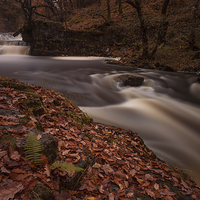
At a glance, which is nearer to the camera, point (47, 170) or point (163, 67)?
point (47, 170)

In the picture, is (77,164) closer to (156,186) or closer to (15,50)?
(156,186)

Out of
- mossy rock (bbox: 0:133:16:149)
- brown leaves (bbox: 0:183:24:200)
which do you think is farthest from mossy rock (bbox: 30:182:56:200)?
mossy rock (bbox: 0:133:16:149)

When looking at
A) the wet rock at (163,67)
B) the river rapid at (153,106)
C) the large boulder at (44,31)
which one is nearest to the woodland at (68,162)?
the river rapid at (153,106)

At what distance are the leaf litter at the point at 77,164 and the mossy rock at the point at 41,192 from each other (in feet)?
0.16

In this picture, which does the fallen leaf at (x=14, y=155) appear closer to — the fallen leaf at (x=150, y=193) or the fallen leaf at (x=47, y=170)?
the fallen leaf at (x=47, y=170)

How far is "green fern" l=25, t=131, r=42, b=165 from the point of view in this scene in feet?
6.23

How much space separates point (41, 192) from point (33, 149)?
57cm

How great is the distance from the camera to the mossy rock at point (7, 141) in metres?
1.92

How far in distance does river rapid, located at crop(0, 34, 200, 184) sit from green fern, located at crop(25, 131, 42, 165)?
372 centimetres

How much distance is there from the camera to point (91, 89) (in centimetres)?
909

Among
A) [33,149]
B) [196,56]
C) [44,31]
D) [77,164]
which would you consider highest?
[44,31]

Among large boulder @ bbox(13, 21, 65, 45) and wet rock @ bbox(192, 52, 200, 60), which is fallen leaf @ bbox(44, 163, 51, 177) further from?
large boulder @ bbox(13, 21, 65, 45)

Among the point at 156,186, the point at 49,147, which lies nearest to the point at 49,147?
the point at 49,147

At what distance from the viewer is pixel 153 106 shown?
7312 millimetres
